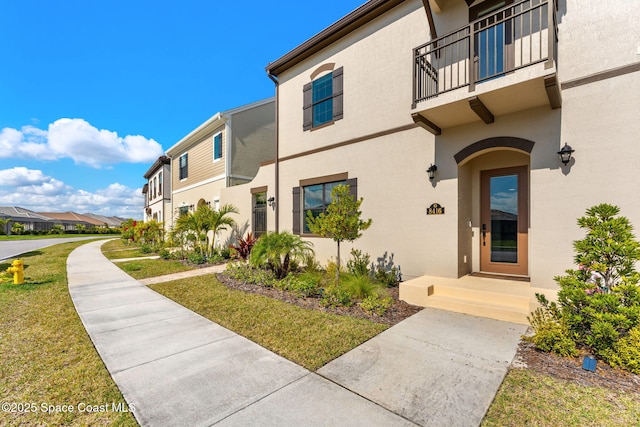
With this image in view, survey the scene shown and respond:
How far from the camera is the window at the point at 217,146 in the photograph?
13.7 m

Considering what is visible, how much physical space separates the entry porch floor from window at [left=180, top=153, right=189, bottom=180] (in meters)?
16.4

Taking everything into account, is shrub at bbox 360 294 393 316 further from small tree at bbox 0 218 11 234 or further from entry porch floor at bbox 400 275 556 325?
small tree at bbox 0 218 11 234

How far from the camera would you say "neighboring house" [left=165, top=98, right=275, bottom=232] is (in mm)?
13156

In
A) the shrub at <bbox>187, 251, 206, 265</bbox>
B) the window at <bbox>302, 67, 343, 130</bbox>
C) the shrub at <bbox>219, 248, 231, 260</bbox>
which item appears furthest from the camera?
the shrub at <bbox>219, 248, 231, 260</bbox>

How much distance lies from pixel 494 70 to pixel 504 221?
3.34 meters

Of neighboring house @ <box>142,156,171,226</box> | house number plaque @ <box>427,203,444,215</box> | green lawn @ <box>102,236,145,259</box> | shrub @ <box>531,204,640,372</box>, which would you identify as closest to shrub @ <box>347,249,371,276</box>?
house number plaque @ <box>427,203,444,215</box>

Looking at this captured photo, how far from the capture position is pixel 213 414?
94.4 inches

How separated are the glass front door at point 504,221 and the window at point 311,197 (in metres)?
3.68

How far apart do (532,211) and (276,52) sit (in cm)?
975

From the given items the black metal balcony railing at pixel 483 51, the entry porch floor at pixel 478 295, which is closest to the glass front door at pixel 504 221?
the entry porch floor at pixel 478 295

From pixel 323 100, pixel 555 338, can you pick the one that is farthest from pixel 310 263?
pixel 555 338

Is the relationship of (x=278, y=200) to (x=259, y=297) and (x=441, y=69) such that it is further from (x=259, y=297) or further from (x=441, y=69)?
(x=441, y=69)

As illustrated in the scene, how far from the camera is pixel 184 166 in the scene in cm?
1802

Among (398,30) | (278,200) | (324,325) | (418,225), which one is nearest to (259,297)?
(324,325)
